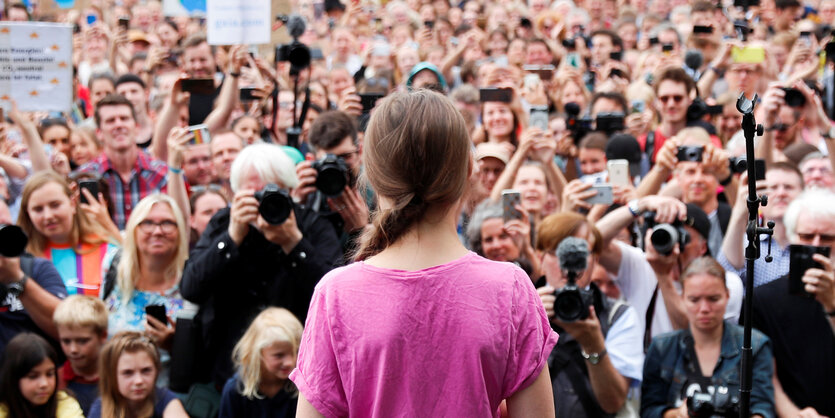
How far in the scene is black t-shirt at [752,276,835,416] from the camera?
14.0ft

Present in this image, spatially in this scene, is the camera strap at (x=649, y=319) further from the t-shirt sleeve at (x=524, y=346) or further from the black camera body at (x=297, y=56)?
the t-shirt sleeve at (x=524, y=346)

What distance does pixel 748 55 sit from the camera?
7477 millimetres

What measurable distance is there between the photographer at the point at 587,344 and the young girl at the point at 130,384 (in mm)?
1574

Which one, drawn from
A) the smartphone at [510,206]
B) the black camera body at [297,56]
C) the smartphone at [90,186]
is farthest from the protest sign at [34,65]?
the smartphone at [510,206]

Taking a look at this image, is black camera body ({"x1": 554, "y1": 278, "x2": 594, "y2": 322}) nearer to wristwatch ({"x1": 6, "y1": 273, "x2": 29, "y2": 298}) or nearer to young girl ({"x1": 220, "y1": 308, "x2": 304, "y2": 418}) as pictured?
young girl ({"x1": 220, "y1": 308, "x2": 304, "y2": 418})

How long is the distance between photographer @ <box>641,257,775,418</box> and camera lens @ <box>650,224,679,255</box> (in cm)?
19

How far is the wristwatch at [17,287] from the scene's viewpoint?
4442 mm

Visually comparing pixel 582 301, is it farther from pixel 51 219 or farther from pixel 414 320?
pixel 51 219

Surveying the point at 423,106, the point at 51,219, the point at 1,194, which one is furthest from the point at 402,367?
the point at 1,194

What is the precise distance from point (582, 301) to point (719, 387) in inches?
25.4

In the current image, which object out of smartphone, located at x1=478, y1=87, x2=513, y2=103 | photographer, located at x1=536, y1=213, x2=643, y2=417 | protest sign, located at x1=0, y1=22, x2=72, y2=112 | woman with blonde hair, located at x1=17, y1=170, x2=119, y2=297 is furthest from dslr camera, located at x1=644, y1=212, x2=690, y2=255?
protest sign, located at x1=0, y1=22, x2=72, y2=112

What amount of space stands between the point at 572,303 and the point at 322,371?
198 cm

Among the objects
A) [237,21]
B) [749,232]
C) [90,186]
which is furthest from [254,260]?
[237,21]

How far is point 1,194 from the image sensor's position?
567 centimetres
